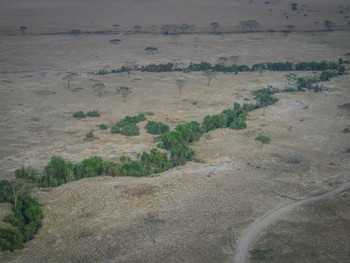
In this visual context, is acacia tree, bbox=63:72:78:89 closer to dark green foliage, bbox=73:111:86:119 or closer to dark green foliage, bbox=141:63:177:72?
dark green foliage, bbox=141:63:177:72

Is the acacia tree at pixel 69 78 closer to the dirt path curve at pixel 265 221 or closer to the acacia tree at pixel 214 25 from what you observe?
the dirt path curve at pixel 265 221

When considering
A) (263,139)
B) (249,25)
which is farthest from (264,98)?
(249,25)

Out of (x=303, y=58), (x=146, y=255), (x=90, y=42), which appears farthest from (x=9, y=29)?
(x=146, y=255)

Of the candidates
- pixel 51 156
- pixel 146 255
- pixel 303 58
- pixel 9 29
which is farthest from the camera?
pixel 9 29

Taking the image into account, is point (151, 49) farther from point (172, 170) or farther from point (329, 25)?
point (172, 170)

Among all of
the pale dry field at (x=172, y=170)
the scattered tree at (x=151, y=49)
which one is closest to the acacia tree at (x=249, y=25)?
the pale dry field at (x=172, y=170)

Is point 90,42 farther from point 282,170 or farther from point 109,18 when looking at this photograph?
point 282,170
